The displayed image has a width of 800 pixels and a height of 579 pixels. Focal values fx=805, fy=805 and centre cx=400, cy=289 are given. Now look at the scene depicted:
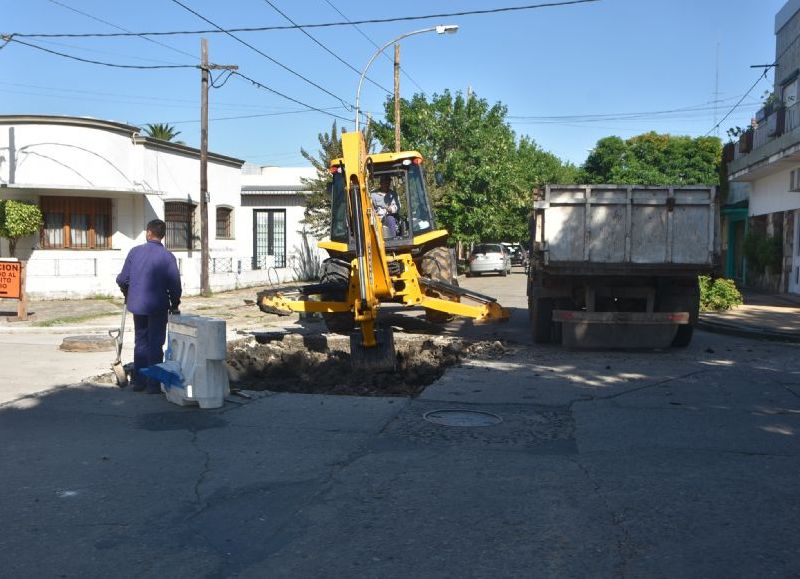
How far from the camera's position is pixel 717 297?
17.1 metres

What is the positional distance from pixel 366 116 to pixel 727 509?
94.1 feet

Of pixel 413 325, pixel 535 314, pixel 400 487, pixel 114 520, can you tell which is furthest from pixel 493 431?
pixel 413 325

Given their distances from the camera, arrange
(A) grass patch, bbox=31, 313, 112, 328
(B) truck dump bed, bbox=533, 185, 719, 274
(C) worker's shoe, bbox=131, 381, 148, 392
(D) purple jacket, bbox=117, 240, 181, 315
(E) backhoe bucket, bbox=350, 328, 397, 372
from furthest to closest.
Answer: (A) grass patch, bbox=31, 313, 112, 328
(B) truck dump bed, bbox=533, 185, 719, 274
(E) backhoe bucket, bbox=350, 328, 397, 372
(C) worker's shoe, bbox=131, 381, 148, 392
(D) purple jacket, bbox=117, 240, 181, 315

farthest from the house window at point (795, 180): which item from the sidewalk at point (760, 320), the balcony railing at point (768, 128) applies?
the sidewalk at point (760, 320)

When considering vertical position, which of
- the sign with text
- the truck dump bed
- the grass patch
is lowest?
the grass patch

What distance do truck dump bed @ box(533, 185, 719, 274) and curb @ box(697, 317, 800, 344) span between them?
3.47 meters

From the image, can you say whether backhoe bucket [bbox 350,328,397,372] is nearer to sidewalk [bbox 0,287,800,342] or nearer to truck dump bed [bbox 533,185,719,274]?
truck dump bed [bbox 533,185,719,274]

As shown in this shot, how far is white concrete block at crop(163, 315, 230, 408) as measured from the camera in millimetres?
7461

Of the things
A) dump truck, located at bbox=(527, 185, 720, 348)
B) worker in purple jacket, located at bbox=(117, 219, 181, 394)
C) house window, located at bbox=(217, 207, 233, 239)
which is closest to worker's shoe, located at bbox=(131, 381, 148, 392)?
worker in purple jacket, located at bbox=(117, 219, 181, 394)

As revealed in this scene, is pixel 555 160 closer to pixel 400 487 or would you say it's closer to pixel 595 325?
pixel 595 325

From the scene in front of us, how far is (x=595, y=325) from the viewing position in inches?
438

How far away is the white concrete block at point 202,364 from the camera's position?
746 cm

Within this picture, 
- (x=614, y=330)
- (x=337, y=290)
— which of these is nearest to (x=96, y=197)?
(x=337, y=290)

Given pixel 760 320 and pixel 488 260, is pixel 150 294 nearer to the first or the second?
pixel 760 320
